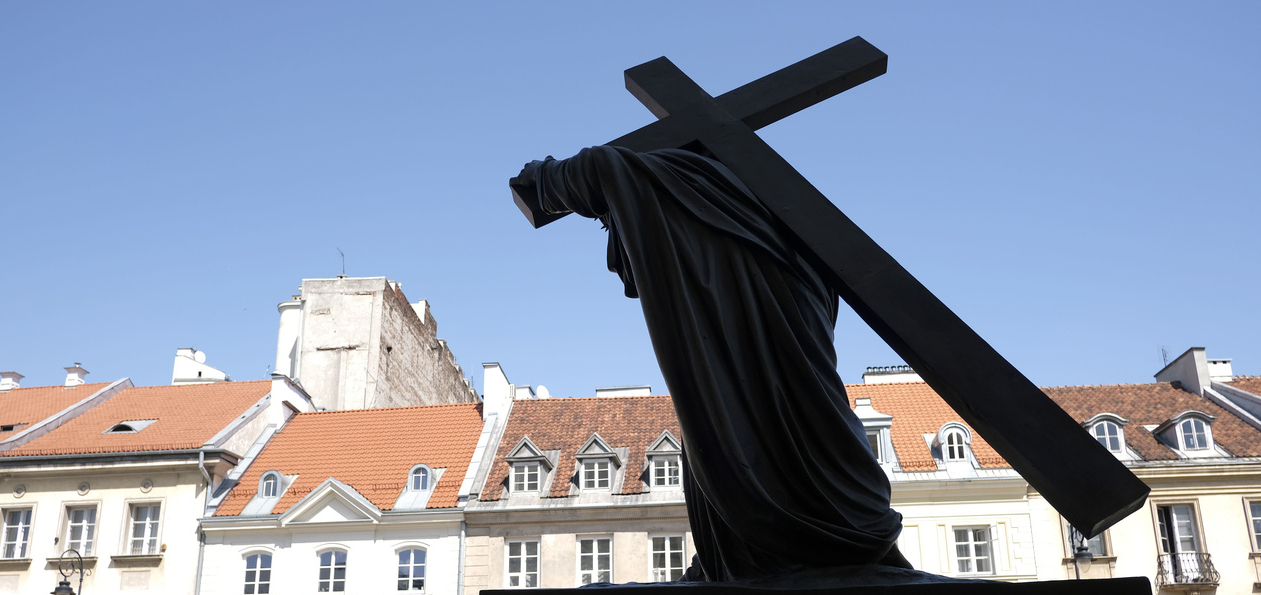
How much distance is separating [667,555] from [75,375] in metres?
24.3

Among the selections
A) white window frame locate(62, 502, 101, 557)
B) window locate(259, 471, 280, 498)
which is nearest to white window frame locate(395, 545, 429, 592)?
window locate(259, 471, 280, 498)

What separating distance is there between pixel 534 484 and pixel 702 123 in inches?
1031

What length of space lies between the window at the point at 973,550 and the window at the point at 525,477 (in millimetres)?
10974

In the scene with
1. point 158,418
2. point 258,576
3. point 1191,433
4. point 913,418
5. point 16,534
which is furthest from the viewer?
point 158,418

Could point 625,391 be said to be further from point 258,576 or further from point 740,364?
point 740,364

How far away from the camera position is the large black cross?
3.62 m

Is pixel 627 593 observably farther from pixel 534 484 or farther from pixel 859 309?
pixel 534 484

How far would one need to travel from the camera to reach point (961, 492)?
2908cm

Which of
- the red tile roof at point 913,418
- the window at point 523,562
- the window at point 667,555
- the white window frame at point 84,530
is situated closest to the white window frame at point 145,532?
the white window frame at point 84,530

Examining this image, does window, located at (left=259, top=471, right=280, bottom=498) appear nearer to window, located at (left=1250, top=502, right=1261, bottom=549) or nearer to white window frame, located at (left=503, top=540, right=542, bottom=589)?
white window frame, located at (left=503, top=540, right=542, bottom=589)

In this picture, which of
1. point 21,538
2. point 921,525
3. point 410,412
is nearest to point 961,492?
point 921,525

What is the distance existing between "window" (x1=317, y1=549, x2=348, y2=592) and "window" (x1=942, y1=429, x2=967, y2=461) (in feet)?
51.9

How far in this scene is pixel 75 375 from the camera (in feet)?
134

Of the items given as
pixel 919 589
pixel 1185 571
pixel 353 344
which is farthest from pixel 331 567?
pixel 919 589
